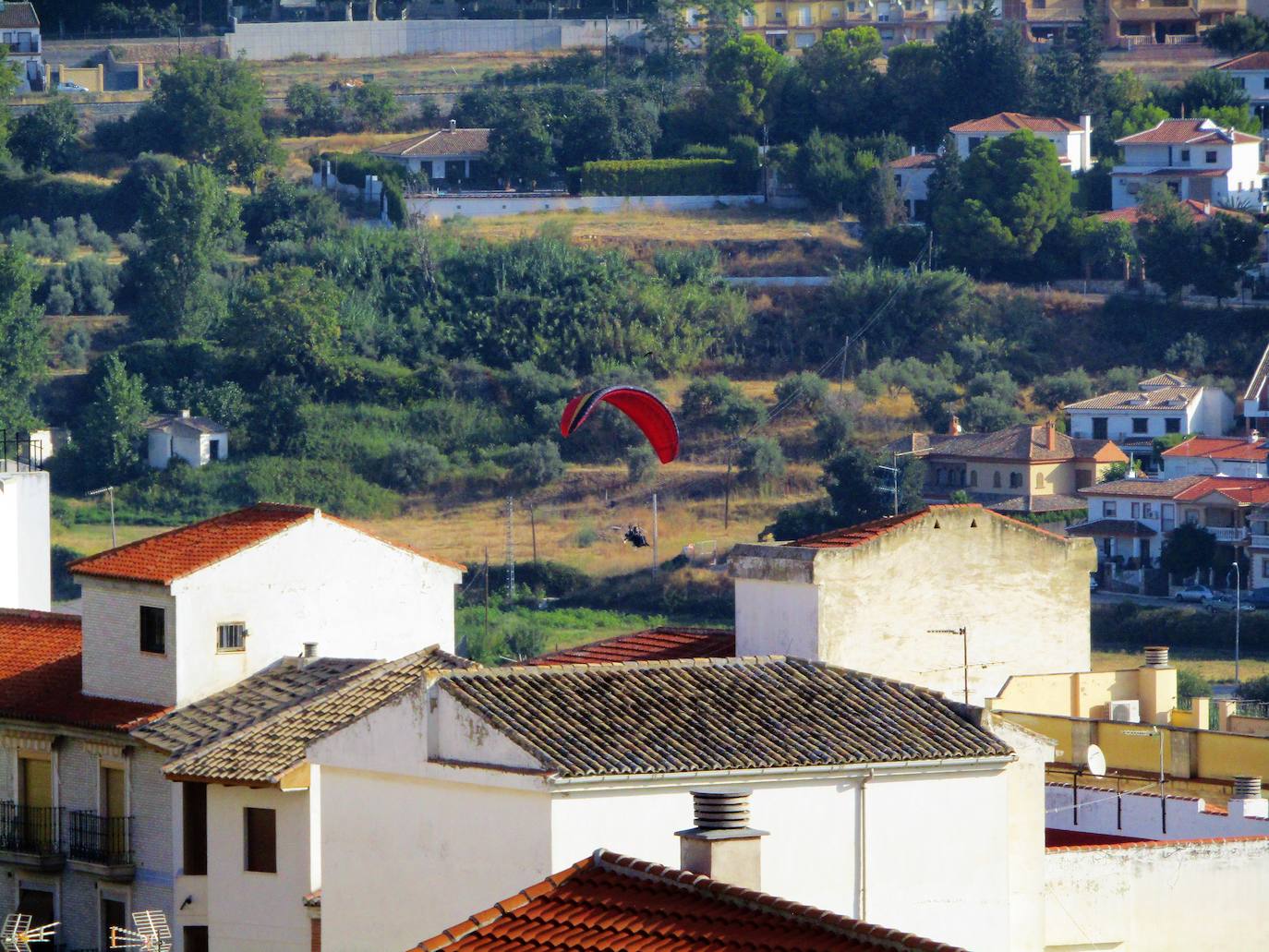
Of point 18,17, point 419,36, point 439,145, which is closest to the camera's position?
point 439,145

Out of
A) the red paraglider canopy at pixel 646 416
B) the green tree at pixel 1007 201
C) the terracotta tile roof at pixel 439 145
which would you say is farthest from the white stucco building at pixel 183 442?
the red paraglider canopy at pixel 646 416

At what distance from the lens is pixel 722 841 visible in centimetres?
1439

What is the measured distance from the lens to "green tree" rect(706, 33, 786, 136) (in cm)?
10169

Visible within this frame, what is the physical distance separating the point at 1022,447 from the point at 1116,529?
180 inches

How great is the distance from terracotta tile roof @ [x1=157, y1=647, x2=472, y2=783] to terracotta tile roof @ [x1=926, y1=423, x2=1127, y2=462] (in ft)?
191

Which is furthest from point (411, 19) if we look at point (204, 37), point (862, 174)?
point (862, 174)

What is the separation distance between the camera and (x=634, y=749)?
16.6 m

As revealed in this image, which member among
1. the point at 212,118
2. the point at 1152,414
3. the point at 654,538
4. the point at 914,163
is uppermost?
the point at 212,118

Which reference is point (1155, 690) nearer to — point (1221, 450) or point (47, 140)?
point (1221, 450)

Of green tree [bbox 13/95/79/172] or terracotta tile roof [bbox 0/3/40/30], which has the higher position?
terracotta tile roof [bbox 0/3/40/30]

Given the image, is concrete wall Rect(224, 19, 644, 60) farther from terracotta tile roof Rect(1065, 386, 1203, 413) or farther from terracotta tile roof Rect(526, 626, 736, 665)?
terracotta tile roof Rect(526, 626, 736, 665)

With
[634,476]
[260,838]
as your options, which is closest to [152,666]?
[260,838]

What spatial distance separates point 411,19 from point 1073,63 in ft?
83.3

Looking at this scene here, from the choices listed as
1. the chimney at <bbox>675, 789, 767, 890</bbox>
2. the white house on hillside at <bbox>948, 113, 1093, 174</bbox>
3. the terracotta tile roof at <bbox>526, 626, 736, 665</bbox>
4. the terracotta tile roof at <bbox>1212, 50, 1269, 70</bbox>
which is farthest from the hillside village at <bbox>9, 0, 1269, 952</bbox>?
the terracotta tile roof at <bbox>1212, 50, 1269, 70</bbox>
